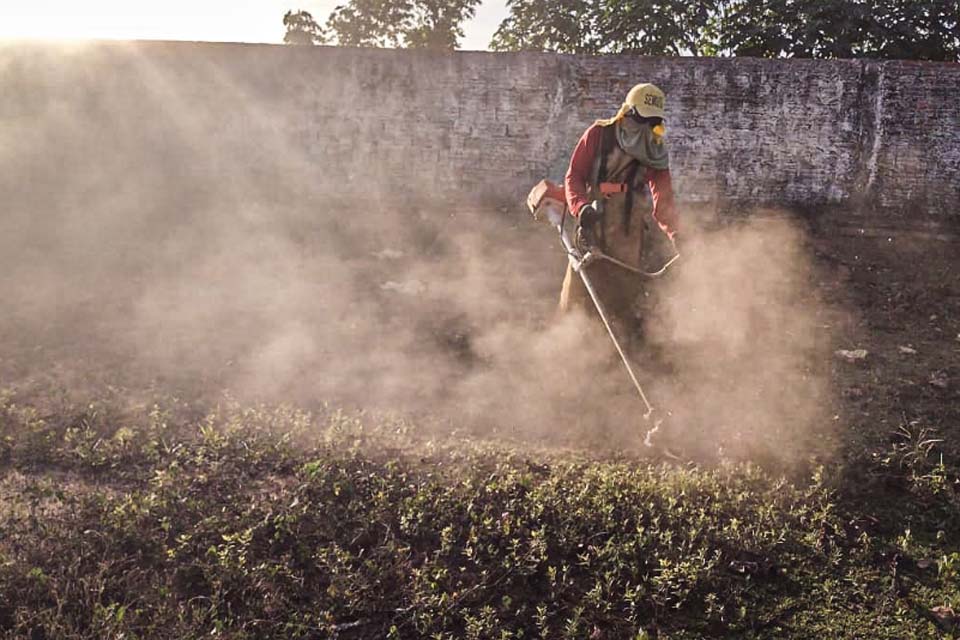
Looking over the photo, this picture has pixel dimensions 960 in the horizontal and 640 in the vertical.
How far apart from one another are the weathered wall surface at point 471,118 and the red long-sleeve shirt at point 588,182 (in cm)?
521

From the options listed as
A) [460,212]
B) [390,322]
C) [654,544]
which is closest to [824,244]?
[460,212]

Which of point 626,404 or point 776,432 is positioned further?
point 626,404

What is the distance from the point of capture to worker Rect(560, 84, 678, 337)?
5152 millimetres

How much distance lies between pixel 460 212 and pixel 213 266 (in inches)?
141

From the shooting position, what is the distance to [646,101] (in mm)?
5043

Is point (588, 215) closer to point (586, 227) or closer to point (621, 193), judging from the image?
point (586, 227)

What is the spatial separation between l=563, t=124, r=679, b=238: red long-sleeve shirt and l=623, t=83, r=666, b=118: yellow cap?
0.32 meters

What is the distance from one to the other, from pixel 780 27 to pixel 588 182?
11550 mm

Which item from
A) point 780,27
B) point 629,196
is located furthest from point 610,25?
point 629,196

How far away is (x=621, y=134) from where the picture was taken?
5.23 meters

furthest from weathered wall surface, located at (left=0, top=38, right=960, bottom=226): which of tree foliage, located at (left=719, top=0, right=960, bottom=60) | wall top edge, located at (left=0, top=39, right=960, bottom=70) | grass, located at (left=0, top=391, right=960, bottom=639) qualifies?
grass, located at (left=0, top=391, right=960, bottom=639)

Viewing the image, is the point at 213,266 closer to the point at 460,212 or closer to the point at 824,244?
the point at 460,212

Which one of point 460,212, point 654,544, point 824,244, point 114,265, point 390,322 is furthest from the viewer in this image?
point 460,212

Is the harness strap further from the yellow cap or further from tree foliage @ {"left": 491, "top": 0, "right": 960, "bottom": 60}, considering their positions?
tree foliage @ {"left": 491, "top": 0, "right": 960, "bottom": 60}
